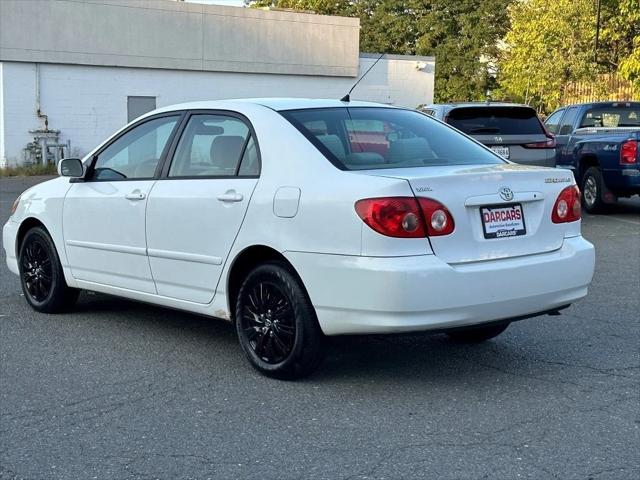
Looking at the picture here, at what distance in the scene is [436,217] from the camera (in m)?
4.88

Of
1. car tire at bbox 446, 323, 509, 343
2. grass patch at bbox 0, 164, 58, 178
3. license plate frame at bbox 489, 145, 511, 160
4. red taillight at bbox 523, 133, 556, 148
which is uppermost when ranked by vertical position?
red taillight at bbox 523, 133, 556, 148

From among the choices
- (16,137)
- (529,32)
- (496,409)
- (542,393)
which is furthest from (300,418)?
(529,32)

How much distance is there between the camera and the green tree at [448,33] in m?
60.2

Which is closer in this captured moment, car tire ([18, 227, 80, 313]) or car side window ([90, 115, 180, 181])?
car side window ([90, 115, 180, 181])

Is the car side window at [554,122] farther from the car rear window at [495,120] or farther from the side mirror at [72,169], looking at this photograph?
the side mirror at [72,169]

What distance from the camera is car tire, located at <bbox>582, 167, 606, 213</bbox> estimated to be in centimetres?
1457

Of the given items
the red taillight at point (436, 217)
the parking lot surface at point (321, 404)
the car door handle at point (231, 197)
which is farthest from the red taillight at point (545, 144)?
the red taillight at point (436, 217)

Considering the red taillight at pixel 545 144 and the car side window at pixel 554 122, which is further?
the car side window at pixel 554 122

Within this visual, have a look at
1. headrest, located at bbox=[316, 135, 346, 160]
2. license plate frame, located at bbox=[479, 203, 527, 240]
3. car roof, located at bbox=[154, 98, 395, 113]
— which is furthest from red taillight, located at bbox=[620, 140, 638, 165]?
headrest, located at bbox=[316, 135, 346, 160]

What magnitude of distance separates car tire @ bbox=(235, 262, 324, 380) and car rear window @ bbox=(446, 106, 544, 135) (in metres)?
7.87

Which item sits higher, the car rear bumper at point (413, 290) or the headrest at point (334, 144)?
the headrest at point (334, 144)

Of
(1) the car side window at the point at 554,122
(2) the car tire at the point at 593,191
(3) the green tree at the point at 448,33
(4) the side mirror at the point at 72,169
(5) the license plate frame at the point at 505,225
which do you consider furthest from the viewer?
(3) the green tree at the point at 448,33

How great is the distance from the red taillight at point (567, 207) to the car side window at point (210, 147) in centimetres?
186

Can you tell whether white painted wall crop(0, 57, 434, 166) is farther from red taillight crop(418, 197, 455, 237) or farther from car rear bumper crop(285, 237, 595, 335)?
red taillight crop(418, 197, 455, 237)
